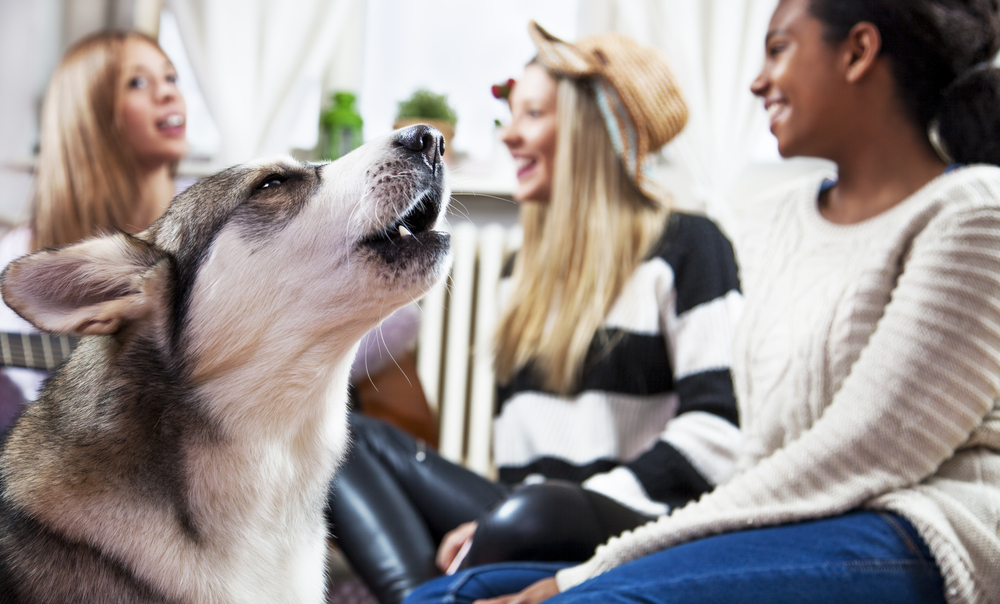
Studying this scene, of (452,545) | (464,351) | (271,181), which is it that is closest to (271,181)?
(271,181)

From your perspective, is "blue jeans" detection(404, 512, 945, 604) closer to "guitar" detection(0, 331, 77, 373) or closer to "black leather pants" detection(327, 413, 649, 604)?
"black leather pants" detection(327, 413, 649, 604)

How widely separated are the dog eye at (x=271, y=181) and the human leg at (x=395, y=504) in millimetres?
554

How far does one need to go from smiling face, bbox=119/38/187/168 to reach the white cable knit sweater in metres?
1.58

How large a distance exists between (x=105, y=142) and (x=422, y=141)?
1397mm

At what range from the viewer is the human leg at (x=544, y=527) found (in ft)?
3.65

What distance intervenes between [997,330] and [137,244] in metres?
1.01

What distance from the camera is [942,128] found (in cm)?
113

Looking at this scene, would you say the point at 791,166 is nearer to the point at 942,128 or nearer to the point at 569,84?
the point at 569,84

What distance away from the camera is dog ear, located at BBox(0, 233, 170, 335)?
720 millimetres

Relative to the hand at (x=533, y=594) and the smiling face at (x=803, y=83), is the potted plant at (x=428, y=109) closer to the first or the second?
the smiling face at (x=803, y=83)

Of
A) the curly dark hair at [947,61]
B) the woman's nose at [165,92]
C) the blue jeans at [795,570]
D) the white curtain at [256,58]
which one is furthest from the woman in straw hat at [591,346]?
the white curtain at [256,58]

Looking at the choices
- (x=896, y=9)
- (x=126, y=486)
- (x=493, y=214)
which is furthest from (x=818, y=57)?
(x=493, y=214)

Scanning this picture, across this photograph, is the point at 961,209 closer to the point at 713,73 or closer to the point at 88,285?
the point at 88,285

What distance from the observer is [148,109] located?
77.1 inches
